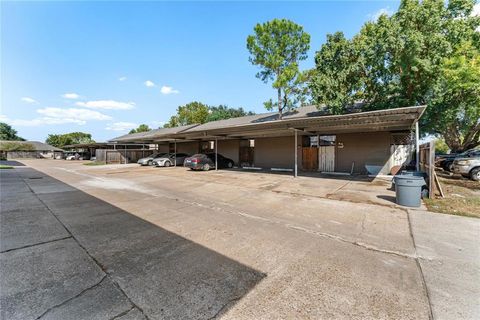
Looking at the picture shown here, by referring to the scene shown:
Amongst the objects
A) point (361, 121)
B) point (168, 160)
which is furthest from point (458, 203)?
point (168, 160)

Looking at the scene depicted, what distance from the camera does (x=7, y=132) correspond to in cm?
7262

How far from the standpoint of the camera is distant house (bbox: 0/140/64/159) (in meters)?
49.8

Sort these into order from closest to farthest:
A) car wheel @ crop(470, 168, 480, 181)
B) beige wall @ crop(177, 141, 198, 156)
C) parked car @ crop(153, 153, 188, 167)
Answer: car wheel @ crop(470, 168, 480, 181)
parked car @ crop(153, 153, 188, 167)
beige wall @ crop(177, 141, 198, 156)

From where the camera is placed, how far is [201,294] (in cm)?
239

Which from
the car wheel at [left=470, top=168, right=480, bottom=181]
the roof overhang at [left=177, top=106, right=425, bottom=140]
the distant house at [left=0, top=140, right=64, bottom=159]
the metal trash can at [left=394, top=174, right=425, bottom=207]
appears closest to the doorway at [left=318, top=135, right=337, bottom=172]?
the roof overhang at [left=177, top=106, right=425, bottom=140]

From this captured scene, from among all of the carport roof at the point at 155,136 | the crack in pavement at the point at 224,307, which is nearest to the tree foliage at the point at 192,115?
the carport roof at the point at 155,136

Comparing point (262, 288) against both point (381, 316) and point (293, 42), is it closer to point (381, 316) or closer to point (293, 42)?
point (381, 316)

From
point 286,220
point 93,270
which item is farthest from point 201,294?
point 286,220

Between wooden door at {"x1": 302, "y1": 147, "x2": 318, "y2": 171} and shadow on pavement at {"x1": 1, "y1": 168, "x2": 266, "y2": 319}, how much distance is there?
1335cm

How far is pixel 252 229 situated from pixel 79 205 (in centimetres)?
542

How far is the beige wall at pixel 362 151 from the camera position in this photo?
13018mm

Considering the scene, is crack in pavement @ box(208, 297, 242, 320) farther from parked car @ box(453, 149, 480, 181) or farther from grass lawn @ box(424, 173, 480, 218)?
parked car @ box(453, 149, 480, 181)

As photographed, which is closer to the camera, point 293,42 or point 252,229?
point 252,229

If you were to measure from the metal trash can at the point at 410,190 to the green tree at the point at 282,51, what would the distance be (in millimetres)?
14012
